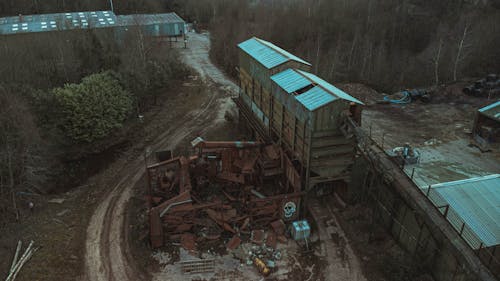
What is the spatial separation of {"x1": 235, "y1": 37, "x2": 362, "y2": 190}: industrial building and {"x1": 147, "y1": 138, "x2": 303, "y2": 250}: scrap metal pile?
1.21 m

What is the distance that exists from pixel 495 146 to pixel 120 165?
26.7 metres

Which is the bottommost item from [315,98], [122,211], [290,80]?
[122,211]

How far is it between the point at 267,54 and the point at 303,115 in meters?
7.62

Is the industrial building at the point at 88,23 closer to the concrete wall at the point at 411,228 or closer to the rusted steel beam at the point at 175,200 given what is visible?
the rusted steel beam at the point at 175,200

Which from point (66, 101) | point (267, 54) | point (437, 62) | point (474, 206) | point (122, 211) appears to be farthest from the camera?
point (437, 62)

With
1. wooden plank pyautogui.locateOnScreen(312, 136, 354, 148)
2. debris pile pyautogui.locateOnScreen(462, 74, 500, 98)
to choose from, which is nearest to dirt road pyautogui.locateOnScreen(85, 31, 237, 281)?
wooden plank pyautogui.locateOnScreen(312, 136, 354, 148)

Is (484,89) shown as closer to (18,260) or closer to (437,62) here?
(437,62)

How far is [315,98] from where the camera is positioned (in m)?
17.7

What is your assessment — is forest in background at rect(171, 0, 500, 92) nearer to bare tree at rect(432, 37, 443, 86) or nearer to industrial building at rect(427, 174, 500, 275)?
bare tree at rect(432, 37, 443, 86)

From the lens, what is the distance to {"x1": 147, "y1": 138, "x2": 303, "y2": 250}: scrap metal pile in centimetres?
1784

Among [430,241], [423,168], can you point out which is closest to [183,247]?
[430,241]

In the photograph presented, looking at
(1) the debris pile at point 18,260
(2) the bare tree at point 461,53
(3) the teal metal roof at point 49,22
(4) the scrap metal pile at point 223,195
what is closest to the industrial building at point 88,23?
(3) the teal metal roof at point 49,22

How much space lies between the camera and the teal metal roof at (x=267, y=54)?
22.1 meters

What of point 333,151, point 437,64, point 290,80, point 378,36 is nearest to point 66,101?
point 290,80
